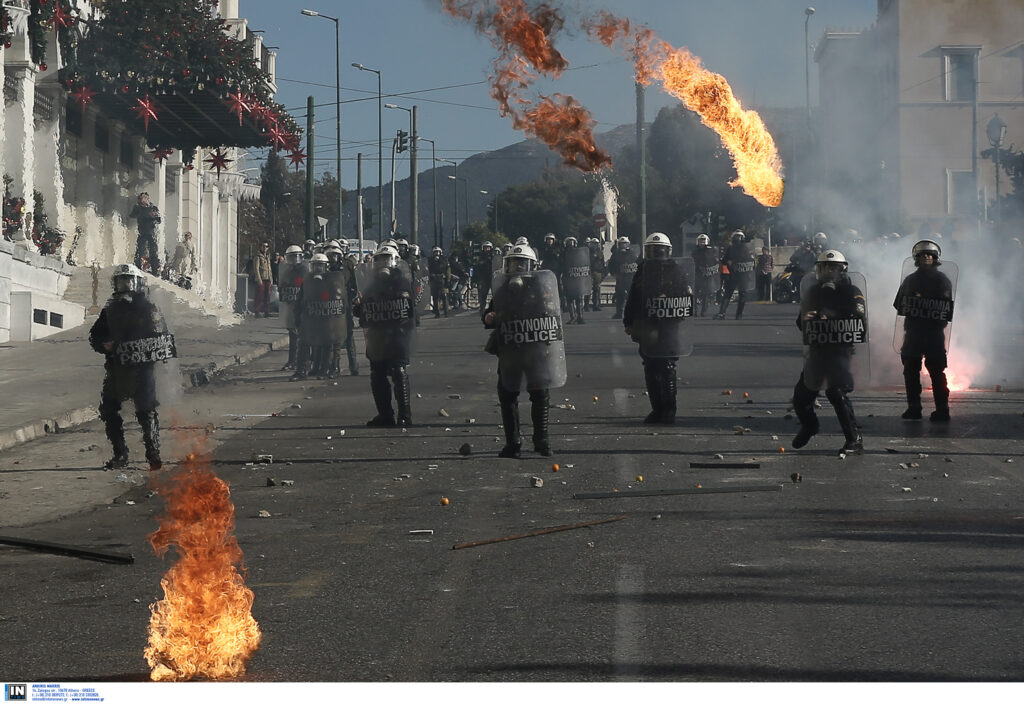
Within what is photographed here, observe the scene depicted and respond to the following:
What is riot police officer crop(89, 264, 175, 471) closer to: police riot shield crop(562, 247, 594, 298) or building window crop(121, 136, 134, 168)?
police riot shield crop(562, 247, 594, 298)

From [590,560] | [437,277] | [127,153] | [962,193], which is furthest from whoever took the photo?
[962,193]

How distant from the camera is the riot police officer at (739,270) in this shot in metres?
34.1

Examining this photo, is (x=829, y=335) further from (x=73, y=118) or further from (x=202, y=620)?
(x=73, y=118)

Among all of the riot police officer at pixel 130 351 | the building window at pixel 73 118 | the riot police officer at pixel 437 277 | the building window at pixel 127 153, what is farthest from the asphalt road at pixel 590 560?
the building window at pixel 127 153

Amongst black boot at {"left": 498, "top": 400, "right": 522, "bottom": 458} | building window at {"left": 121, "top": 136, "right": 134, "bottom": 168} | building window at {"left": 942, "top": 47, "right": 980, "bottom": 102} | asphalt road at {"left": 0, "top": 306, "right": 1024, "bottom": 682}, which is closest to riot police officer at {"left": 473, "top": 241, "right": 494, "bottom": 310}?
building window at {"left": 121, "top": 136, "right": 134, "bottom": 168}

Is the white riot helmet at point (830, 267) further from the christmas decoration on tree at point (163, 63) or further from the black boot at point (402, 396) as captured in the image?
the christmas decoration on tree at point (163, 63)

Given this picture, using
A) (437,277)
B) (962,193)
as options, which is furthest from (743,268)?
(962,193)

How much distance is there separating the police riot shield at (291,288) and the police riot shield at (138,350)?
9.50m

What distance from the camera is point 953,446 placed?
42.0ft

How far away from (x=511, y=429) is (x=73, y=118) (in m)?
24.9

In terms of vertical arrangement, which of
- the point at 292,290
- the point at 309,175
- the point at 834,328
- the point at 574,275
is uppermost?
the point at 309,175

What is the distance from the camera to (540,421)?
12.6 metres
